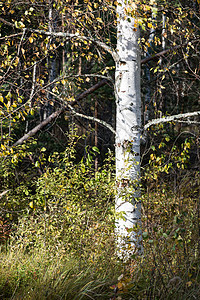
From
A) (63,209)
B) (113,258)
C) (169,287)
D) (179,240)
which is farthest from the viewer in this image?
(63,209)

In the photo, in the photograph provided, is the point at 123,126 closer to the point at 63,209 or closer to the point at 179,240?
A: the point at 63,209

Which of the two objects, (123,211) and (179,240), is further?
(123,211)

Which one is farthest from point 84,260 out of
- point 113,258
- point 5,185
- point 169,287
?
point 5,185

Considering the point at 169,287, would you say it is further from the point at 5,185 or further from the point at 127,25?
the point at 5,185

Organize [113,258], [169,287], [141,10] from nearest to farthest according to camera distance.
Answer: [169,287]
[113,258]
[141,10]

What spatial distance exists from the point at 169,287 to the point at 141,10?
338 cm

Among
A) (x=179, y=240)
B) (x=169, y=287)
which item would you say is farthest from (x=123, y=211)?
(x=179, y=240)

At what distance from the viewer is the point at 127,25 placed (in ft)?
15.6

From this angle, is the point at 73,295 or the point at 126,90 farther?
the point at 126,90

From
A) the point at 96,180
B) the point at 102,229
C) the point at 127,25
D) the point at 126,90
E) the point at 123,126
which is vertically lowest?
the point at 102,229

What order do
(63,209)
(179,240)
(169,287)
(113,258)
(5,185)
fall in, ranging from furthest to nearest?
(5,185) < (63,209) < (113,258) < (169,287) < (179,240)

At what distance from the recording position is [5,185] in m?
6.38

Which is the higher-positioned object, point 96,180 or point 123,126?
point 123,126

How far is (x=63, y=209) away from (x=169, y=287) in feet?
6.69
